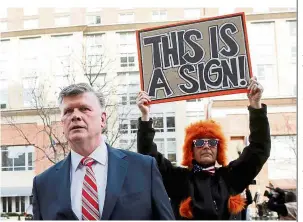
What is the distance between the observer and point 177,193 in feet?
6.13

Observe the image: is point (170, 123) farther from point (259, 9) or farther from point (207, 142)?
point (259, 9)

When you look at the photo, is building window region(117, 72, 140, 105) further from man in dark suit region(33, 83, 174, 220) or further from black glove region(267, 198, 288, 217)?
black glove region(267, 198, 288, 217)

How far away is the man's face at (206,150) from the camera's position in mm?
1830

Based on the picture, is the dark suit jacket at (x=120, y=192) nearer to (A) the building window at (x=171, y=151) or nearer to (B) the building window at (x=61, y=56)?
(A) the building window at (x=171, y=151)

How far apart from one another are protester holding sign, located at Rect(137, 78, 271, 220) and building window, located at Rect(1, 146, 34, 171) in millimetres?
633

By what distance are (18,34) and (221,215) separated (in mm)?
1320

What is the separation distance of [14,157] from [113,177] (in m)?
0.75

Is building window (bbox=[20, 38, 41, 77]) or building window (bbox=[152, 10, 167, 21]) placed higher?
building window (bbox=[152, 10, 167, 21])

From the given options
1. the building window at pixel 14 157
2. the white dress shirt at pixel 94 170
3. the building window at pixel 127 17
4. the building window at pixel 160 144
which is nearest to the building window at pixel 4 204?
the building window at pixel 14 157

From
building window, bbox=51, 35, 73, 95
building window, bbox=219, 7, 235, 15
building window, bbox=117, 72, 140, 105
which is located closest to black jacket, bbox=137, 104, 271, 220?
building window, bbox=117, 72, 140, 105

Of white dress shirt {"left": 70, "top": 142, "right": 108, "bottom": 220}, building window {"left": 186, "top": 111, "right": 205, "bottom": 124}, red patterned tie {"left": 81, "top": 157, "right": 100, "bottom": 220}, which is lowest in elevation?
red patterned tie {"left": 81, "top": 157, "right": 100, "bottom": 220}

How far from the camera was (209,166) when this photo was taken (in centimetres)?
184

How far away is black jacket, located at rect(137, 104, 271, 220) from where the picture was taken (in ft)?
5.84

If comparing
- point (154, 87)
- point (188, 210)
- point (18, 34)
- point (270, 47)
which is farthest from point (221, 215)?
point (18, 34)
